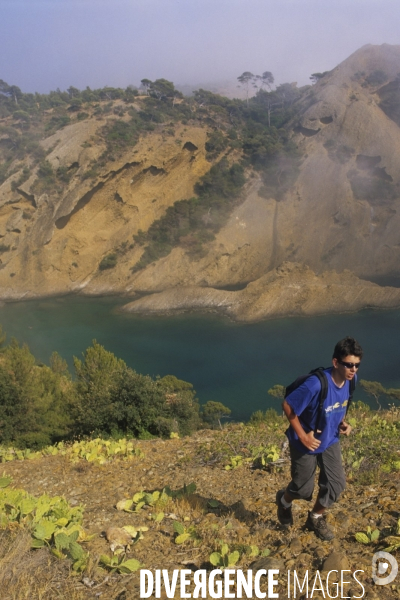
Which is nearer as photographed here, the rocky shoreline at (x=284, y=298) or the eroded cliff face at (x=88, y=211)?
the rocky shoreline at (x=284, y=298)

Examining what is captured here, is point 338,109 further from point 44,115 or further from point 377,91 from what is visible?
point 44,115

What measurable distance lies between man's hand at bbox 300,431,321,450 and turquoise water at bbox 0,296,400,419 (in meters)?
18.4

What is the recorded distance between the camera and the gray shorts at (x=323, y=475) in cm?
368

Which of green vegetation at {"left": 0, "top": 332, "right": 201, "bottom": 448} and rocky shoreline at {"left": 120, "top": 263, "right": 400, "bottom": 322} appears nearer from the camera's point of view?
green vegetation at {"left": 0, "top": 332, "right": 201, "bottom": 448}

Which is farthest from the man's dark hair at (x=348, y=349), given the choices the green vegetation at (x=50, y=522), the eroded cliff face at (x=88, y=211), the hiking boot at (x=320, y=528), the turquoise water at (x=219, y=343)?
the eroded cliff face at (x=88, y=211)

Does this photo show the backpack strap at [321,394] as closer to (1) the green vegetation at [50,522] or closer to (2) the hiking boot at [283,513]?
(2) the hiking boot at [283,513]

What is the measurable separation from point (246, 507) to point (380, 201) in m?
43.3

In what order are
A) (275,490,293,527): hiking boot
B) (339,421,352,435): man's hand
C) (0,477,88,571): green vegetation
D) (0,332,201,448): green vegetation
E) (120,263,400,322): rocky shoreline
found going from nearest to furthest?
(0,477,88,571): green vegetation < (339,421,352,435): man's hand < (275,490,293,527): hiking boot < (0,332,201,448): green vegetation < (120,263,400,322): rocky shoreline

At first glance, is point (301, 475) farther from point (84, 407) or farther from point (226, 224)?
point (226, 224)

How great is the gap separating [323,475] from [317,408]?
61 cm

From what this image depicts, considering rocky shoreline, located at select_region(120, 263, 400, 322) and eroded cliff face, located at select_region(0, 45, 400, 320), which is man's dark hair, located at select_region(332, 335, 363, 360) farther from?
eroded cliff face, located at select_region(0, 45, 400, 320)

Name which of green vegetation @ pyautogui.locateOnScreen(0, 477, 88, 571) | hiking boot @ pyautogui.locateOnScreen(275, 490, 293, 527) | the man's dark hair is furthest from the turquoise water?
the man's dark hair

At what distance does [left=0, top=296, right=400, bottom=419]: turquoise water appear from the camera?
24938 mm

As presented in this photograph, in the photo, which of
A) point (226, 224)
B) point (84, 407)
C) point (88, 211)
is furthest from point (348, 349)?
point (88, 211)
